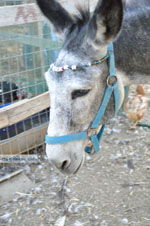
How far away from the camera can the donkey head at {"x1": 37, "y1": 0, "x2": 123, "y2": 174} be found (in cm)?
175

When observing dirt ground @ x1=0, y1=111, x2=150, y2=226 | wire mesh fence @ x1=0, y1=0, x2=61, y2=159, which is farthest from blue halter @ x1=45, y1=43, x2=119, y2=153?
wire mesh fence @ x1=0, y1=0, x2=61, y2=159

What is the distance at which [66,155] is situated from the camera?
189 cm

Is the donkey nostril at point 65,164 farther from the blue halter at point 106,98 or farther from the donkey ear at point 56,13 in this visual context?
the donkey ear at point 56,13

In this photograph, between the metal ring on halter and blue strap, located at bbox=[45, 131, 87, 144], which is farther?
the metal ring on halter

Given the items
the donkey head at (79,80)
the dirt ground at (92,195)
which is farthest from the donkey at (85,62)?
the dirt ground at (92,195)

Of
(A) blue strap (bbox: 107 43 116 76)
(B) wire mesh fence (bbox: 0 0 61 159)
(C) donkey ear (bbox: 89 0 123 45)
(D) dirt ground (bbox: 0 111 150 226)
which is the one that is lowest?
(D) dirt ground (bbox: 0 111 150 226)

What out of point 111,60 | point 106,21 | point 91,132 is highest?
point 106,21

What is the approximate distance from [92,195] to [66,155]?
4.87 ft

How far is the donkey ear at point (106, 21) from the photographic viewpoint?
5.42 ft

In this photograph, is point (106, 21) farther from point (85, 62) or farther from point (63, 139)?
point (63, 139)

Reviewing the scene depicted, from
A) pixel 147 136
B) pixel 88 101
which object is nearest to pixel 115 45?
pixel 88 101

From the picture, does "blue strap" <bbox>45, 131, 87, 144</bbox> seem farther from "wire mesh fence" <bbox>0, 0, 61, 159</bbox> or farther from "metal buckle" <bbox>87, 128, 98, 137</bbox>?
"wire mesh fence" <bbox>0, 0, 61, 159</bbox>

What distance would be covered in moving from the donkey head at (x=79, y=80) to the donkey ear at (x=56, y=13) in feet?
0.28

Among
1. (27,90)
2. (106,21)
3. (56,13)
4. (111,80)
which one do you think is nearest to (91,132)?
(111,80)
